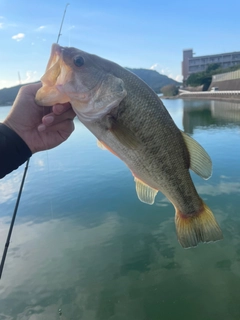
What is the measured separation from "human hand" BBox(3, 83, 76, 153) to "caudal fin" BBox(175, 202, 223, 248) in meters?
A: 1.53

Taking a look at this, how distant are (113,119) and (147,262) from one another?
520 cm

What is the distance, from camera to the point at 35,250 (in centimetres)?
752

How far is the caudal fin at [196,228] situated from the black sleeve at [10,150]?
1.73 meters

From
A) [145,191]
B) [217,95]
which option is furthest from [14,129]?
[217,95]

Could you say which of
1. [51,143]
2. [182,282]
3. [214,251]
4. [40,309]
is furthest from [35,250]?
[51,143]

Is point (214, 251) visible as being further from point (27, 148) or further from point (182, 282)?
point (27, 148)

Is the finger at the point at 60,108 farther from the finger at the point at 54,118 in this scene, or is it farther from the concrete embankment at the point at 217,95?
the concrete embankment at the point at 217,95

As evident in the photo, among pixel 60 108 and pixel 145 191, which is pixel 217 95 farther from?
pixel 60 108

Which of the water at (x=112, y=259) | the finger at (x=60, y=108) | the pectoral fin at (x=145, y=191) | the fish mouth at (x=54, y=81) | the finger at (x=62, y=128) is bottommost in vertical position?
the water at (x=112, y=259)

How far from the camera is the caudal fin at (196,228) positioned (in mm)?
2625

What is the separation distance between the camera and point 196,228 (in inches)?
105

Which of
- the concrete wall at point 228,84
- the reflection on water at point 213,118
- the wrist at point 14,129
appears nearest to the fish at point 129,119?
the wrist at point 14,129

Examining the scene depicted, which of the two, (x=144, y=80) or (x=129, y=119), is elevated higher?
(x=144, y=80)

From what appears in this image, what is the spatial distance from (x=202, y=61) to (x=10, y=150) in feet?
423
